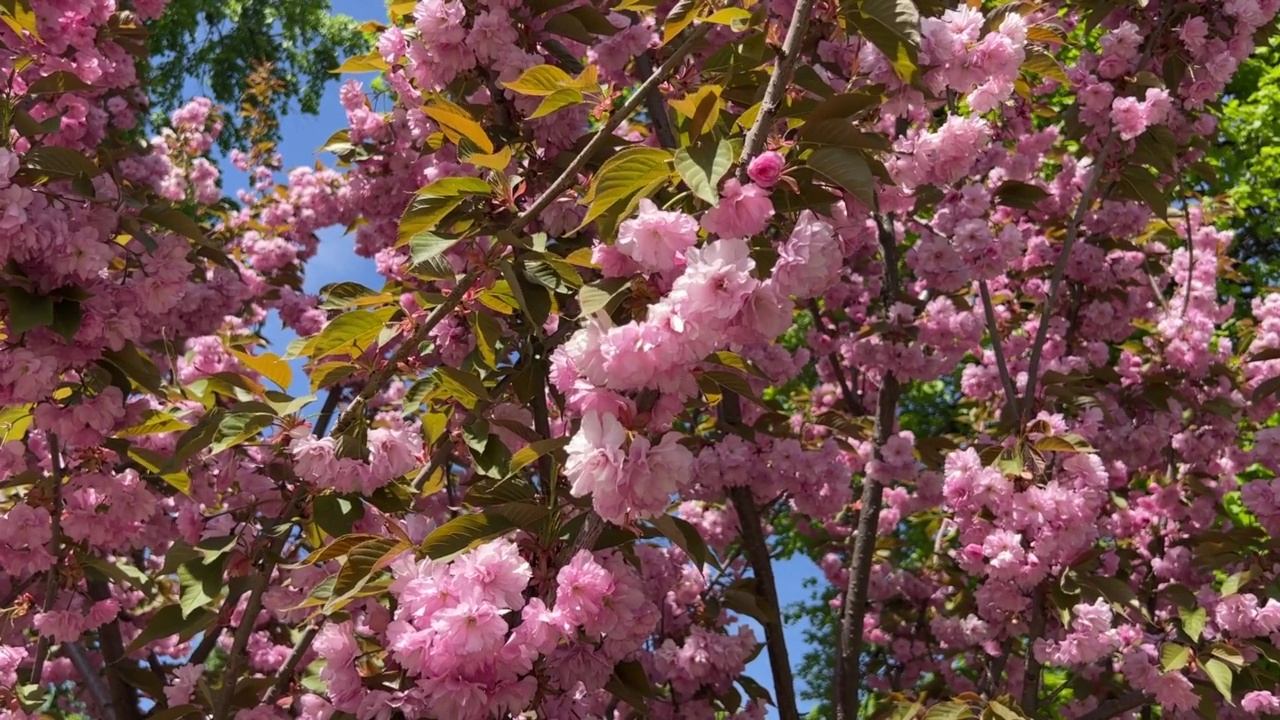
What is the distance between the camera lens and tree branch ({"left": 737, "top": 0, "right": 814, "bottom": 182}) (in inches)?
66.8

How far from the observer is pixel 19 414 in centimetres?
293

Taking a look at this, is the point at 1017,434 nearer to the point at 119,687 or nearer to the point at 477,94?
the point at 477,94

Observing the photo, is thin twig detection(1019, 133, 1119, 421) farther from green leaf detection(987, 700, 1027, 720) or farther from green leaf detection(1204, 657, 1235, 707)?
green leaf detection(987, 700, 1027, 720)

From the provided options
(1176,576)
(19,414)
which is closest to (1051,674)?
(1176,576)

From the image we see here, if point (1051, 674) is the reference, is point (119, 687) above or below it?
below

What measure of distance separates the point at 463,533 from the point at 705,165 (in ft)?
2.21

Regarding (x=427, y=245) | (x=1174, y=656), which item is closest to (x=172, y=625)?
(x=427, y=245)

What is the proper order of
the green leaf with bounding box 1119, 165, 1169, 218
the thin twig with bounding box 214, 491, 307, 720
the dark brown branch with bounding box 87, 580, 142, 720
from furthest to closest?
the green leaf with bounding box 1119, 165, 1169, 218
the dark brown branch with bounding box 87, 580, 142, 720
the thin twig with bounding box 214, 491, 307, 720

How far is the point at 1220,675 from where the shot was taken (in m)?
3.24

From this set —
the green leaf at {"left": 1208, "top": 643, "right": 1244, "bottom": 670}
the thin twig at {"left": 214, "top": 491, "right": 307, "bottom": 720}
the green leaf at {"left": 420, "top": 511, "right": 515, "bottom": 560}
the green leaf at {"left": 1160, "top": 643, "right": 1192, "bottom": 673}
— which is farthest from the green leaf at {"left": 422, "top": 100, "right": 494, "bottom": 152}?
the green leaf at {"left": 1208, "top": 643, "right": 1244, "bottom": 670}

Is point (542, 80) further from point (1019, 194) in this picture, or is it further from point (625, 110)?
point (1019, 194)

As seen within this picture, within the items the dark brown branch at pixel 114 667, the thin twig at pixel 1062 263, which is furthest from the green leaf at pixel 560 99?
the dark brown branch at pixel 114 667

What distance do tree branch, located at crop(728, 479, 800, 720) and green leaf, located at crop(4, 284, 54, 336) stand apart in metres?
2.33

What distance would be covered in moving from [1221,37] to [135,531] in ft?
12.9
